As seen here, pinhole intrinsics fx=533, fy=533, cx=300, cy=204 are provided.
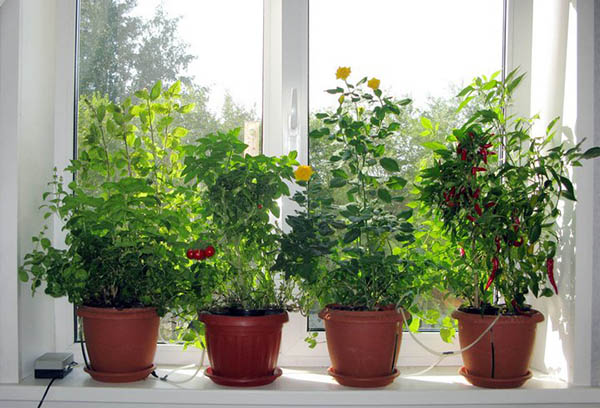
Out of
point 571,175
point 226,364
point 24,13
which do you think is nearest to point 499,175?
point 571,175

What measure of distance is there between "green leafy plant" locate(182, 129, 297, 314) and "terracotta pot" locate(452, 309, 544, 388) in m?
0.59

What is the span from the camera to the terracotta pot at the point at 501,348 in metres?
1.60

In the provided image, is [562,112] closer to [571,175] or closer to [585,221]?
[571,175]

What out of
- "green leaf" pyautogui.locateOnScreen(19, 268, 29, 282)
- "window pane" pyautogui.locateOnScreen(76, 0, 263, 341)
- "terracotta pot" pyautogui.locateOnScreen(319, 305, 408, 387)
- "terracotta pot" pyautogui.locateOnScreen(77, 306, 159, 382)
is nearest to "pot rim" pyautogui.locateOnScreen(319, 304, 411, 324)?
"terracotta pot" pyautogui.locateOnScreen(319, 305, 408, 387)

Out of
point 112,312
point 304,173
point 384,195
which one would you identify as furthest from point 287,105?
point 112,312

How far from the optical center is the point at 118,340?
5.17 ft

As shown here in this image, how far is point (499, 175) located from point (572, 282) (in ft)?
1.36

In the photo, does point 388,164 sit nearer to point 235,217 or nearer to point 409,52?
point 235,217

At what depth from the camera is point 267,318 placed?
5.16 ft

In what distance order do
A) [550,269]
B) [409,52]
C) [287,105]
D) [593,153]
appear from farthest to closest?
[409,52] < [287,105] < [550,269] < [593,153]

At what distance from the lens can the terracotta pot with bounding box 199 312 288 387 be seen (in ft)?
5.12

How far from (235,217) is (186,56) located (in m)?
0.75

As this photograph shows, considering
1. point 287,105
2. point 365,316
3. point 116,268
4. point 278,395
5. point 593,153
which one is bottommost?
point 278,395

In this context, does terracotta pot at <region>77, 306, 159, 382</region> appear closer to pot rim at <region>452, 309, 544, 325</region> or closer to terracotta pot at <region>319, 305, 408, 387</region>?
terracotta pot at <region>319, 305, 408, 387</region>
